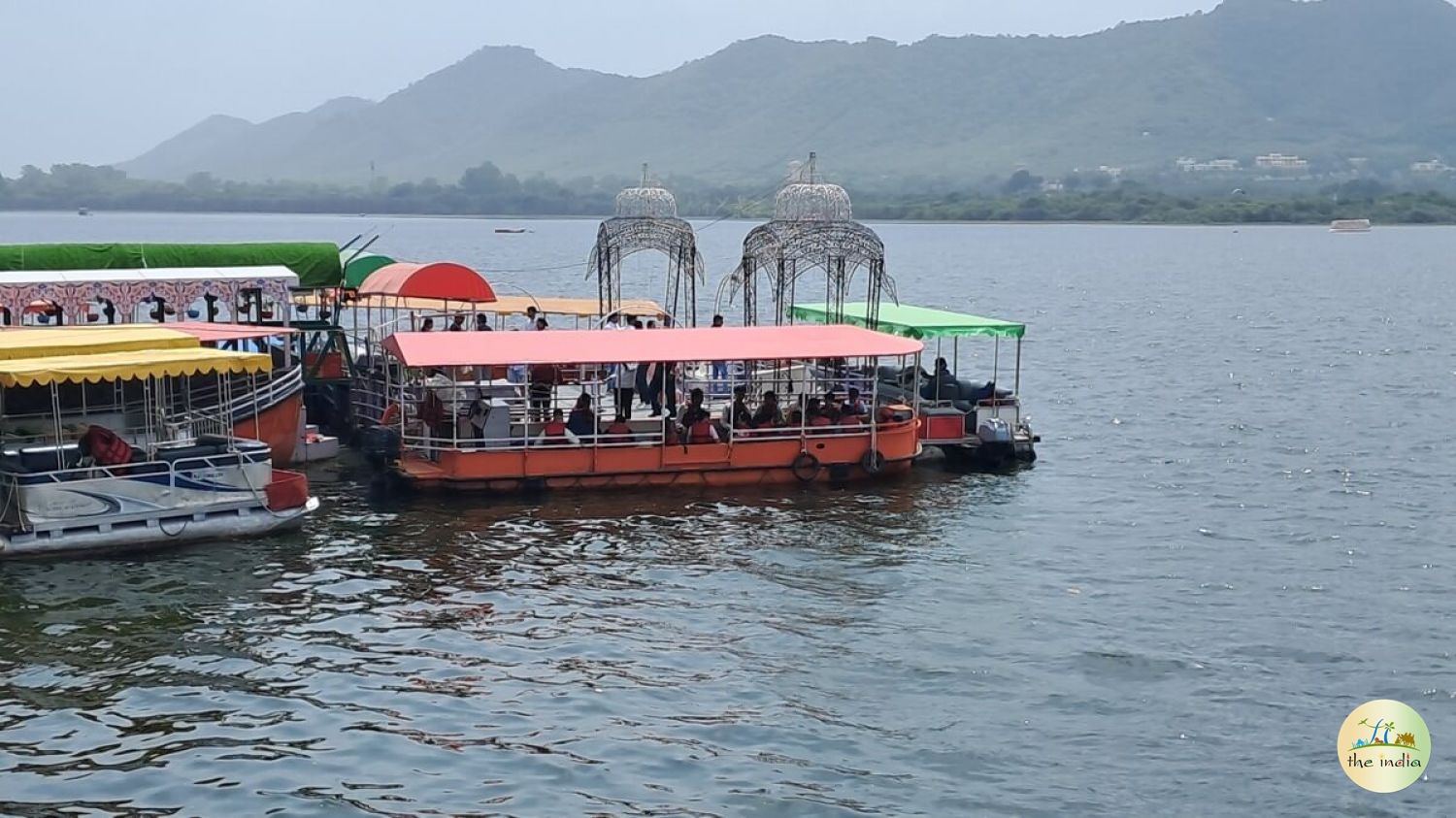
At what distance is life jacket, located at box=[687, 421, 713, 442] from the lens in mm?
30688

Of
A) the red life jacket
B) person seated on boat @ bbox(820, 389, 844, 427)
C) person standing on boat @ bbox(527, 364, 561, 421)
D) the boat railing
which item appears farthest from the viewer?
person standing on boat @ bbox(527, 364, 561, 421)

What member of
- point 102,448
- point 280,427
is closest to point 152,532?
point 102,448

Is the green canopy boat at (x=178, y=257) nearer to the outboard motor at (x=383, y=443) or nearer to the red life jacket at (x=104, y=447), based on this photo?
the outboard motor at (x=383, y=443)

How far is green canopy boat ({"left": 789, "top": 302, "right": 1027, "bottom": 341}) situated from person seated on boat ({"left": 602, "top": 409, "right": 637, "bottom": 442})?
763cm

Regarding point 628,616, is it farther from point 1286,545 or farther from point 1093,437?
point 1093,437

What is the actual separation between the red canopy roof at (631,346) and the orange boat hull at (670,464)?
1699 millimetres

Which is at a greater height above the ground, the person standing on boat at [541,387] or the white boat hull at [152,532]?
the person standing on boat at [541,387]

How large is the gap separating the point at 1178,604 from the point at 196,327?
18699mm

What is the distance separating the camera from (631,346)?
3084 centimetres

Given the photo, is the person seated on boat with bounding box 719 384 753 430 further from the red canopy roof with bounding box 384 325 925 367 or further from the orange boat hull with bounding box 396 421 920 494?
the red canopy roof with bounding box 384 325 925 367

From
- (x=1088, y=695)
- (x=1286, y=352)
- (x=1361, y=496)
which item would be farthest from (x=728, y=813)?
(x=1286, y=352)

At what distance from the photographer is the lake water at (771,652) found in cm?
1731

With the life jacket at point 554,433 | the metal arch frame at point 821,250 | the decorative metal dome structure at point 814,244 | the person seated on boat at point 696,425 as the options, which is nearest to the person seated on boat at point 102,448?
the life jacket at point 554,433

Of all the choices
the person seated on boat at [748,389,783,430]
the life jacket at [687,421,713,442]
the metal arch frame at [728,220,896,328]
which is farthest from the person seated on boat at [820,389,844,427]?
the metal arch frame at [728,220,896,328]
